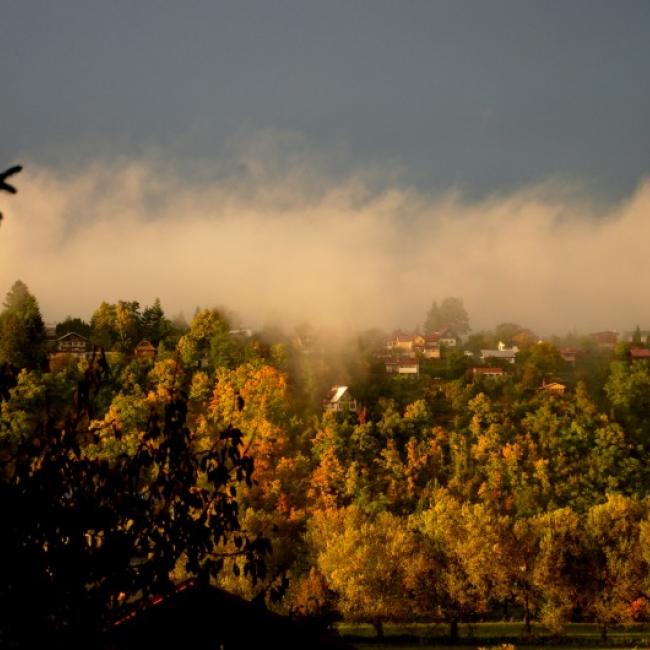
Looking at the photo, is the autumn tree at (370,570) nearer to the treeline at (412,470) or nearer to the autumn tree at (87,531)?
the treeline at (412,470)

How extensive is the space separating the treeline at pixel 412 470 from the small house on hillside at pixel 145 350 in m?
1.23

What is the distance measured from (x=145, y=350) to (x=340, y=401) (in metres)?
20.5

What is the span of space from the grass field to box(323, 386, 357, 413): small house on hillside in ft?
90.1

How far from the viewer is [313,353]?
7744 cm

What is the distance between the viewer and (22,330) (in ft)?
245

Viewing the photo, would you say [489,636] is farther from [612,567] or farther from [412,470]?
[412,470]

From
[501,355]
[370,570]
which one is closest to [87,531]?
[370,570]

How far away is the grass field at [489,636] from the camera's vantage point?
35.4 metres

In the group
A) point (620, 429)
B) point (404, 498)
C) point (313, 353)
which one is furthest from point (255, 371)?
point (620, 429)

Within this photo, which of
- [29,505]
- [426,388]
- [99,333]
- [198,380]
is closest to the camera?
[29,505]

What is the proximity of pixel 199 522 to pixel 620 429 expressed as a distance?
59232 millimetres

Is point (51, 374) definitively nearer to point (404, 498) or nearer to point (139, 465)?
point (404, 498)

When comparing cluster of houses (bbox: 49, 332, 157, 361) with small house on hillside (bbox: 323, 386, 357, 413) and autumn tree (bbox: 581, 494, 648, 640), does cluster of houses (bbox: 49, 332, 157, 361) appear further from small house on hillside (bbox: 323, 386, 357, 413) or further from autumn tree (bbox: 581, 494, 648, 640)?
autumn tree (bbox: 581, 494, 648, 640)

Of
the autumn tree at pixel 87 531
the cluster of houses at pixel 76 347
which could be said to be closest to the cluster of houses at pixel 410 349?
the cluster of houses at pixel 76 347
